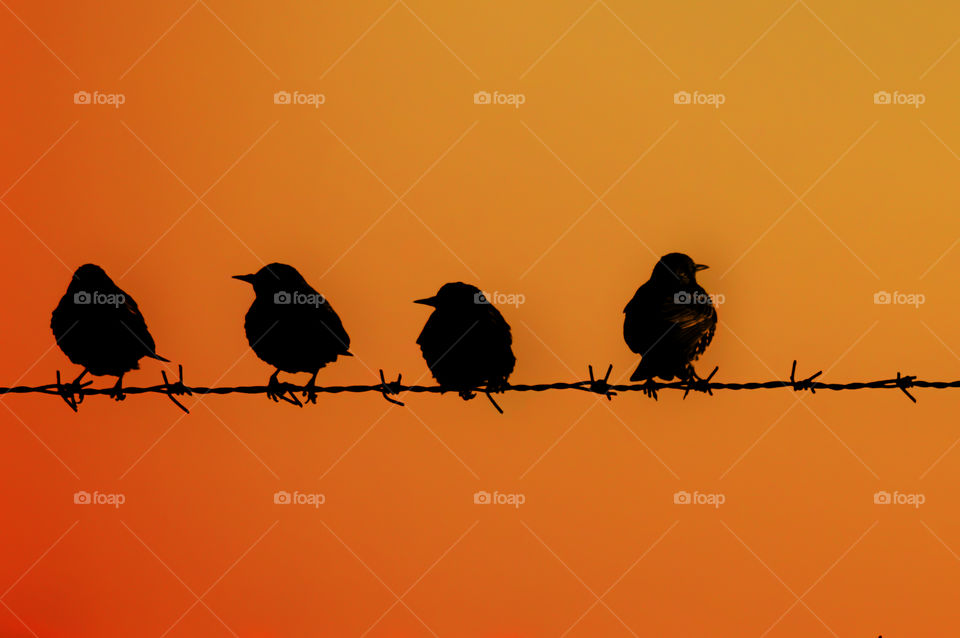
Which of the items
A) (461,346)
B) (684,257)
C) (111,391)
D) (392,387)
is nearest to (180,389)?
(111,391)

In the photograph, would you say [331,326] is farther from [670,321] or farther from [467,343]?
[670,321]

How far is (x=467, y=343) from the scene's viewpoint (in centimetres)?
337

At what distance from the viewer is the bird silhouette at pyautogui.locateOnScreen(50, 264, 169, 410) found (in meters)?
3.64

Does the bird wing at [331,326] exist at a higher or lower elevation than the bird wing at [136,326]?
higher

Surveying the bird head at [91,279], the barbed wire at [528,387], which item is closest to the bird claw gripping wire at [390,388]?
the barbed wire at [528,387]

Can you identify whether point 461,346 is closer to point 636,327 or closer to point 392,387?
point 392,387

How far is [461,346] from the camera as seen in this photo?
11.0 feet

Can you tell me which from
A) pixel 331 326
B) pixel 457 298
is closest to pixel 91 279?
pixel 331 326

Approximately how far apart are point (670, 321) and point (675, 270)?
292mm

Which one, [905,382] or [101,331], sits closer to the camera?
[905,382]

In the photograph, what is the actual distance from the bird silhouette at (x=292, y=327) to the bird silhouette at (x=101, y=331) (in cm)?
48

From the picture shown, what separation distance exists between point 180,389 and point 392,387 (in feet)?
2.85

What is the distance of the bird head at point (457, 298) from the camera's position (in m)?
3.47

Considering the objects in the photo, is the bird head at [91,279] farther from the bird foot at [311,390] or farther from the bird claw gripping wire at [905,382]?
the bird claw gripping wire at [905,382]
